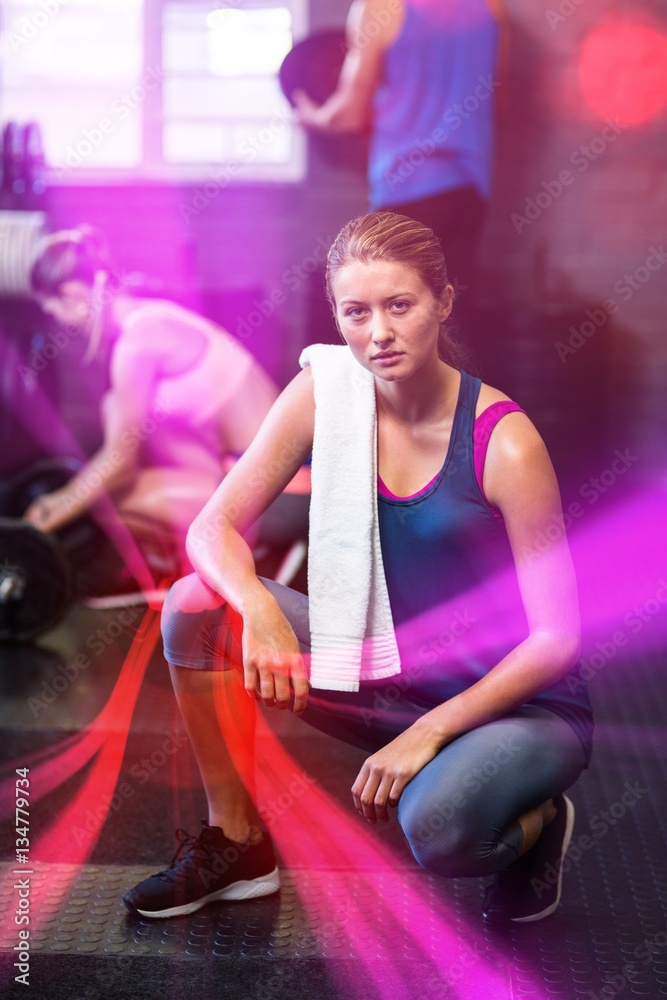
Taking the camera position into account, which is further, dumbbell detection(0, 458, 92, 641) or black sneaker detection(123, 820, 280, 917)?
dumbbell detection(0, 458, 92, 641)

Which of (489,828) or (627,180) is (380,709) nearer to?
(489,828)

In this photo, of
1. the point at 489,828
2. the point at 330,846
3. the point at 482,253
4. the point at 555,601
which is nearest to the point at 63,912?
the point at 330,846

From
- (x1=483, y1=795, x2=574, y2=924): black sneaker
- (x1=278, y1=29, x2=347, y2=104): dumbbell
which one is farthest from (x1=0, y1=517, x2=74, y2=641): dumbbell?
(x1=278, y1=29, x2=347, y2=104): dumbbell

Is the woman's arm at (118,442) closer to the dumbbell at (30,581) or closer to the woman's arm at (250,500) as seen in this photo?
the dumbbell at (30,581)

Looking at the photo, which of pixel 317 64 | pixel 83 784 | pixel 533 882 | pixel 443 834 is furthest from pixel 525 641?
pixel 317 64

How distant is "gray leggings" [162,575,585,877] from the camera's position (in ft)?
3.84

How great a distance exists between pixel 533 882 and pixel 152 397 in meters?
1.74

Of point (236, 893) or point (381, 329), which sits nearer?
point (381, 329)

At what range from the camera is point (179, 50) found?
4.24 metres

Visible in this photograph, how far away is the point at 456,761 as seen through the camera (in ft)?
3.88

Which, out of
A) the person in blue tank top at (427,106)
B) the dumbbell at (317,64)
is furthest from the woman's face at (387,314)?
the dumbbell at (317,64)

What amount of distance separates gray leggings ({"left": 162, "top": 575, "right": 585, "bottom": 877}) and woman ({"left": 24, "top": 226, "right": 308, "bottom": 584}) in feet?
3.35

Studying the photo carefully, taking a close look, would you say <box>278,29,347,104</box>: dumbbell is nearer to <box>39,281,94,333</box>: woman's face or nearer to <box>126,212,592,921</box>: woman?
<box>39,281,94,333</box>: woman's face

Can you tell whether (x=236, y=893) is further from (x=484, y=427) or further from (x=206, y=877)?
(x=484, y=427)
